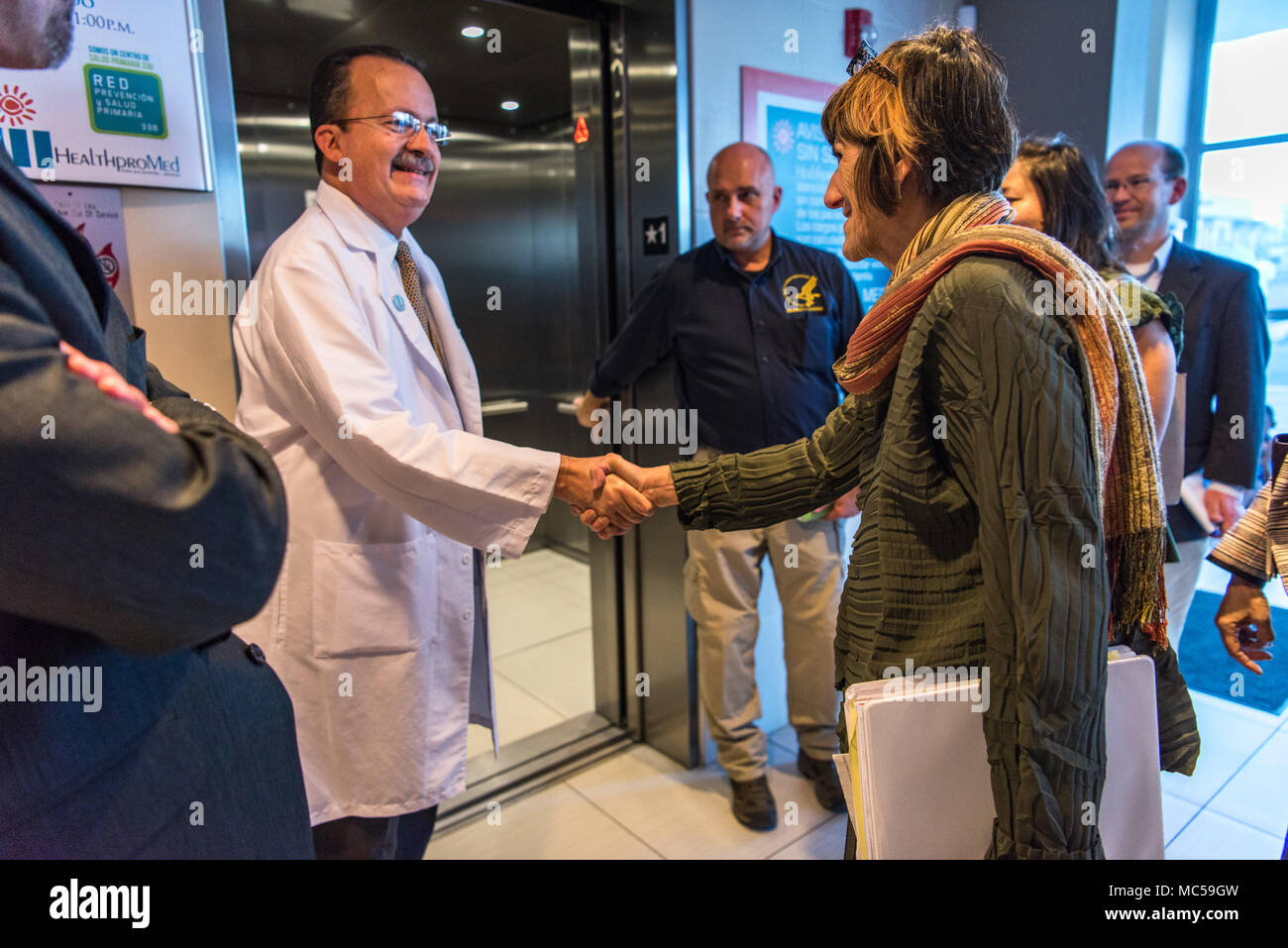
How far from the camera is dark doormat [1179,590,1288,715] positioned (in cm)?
315

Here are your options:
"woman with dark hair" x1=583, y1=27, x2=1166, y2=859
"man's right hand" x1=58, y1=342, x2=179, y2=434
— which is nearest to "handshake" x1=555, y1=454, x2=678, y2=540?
"woman with dark hair" x1=583, y1=27, x2=1166, y2=859

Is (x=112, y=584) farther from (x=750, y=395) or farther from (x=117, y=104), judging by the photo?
(x=750, y=395)

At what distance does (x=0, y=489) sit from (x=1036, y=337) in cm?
101

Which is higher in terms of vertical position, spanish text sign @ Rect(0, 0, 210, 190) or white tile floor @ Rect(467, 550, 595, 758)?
spanish text sign @ Rect(0, 0, 210, 190)

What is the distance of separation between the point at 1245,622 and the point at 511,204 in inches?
93.0

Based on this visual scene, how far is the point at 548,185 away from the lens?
2928 mm

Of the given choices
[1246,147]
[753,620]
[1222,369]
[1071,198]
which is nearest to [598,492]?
[753,620]

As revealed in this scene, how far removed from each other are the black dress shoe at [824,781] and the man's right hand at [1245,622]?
1.18 m

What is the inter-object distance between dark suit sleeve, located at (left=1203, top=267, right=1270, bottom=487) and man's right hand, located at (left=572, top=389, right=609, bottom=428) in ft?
6.12

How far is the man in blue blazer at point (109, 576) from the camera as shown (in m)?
0.66

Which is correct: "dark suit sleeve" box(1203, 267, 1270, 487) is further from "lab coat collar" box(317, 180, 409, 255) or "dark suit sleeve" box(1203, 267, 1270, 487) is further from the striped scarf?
"lab coat collar" box(317, 180, 409, 255)

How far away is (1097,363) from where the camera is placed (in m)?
1.02
